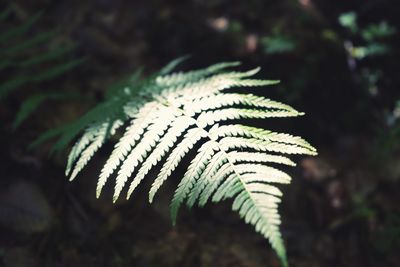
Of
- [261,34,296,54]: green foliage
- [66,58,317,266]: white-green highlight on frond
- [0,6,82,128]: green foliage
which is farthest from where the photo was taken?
[261,34,296,54]: green foliage

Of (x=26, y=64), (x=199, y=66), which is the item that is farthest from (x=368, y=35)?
(x=26, y=64)

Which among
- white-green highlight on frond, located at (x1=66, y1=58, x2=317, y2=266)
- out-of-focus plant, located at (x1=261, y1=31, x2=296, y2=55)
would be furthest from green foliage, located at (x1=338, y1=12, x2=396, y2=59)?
white-green highlight on frond, located at (x1=66, y1=58, x2=317, y2=266)

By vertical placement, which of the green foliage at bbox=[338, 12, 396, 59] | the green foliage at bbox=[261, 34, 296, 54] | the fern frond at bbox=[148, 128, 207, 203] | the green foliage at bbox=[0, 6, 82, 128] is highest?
the green foliage at bbox=[338, 12, 396, 59]

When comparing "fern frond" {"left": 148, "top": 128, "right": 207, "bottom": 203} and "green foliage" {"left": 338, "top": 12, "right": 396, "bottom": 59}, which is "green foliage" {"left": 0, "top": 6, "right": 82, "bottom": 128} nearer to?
"fern frond" {"left": 148, "top": 128, "right": 207, "bottom": 203}

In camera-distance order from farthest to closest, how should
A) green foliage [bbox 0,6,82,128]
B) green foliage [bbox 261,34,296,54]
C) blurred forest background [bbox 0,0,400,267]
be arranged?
green foliage [bbox 261,34,296,54] < green foliage [bbox 0,6,82,128] < blurred forest background [bbox 0,0,400,267]

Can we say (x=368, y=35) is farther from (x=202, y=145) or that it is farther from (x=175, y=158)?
(x=175, y=158)

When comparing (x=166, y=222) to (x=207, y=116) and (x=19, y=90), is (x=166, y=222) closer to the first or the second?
(x=207, y=116)
